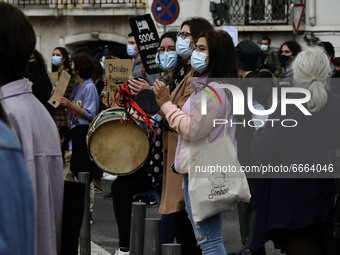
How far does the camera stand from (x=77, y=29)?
3034 centimetres

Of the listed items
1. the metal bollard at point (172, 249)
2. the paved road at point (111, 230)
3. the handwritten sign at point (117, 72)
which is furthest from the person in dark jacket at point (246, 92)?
the metal bollard at point (172, 249)

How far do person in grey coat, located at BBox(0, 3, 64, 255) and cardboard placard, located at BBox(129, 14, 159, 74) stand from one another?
13.3ft

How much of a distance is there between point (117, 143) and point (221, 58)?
2.36 m

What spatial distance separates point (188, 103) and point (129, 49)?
197 inches

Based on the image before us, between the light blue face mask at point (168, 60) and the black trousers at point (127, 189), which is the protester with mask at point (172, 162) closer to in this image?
the light blue face mask at point (168, 60)

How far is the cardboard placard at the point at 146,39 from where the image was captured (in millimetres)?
7523

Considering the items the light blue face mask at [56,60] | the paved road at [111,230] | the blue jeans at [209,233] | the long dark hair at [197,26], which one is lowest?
the paved road at [111,230]

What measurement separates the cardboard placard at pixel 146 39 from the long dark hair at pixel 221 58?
1487mm

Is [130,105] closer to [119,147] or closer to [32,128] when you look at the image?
[119,147]

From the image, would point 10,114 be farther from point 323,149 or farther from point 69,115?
point 69,115

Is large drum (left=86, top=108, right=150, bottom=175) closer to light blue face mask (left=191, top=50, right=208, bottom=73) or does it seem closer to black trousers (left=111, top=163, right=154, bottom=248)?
black trousers (left=111, top=163, right=154, bottom=248)

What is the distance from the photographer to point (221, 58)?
6047 mm

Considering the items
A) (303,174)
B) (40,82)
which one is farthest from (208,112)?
(40,82)

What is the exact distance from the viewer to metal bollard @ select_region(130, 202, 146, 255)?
6977 mm
